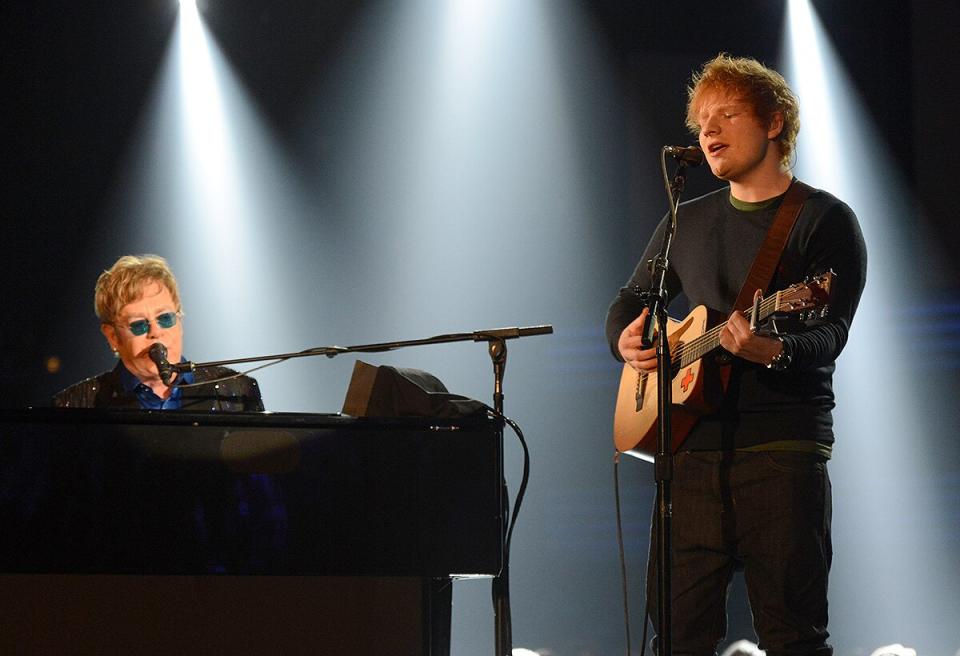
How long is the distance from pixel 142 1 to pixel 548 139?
2.32 meters

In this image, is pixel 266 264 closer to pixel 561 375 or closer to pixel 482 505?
pixel 561 375

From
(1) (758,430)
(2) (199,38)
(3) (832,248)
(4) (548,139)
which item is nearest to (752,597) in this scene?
(1) (758,430)

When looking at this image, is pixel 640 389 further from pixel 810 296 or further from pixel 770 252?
pixel 810 296

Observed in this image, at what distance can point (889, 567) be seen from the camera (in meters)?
5.66

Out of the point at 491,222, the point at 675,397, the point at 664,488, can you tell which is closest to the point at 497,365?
the point at 664,488

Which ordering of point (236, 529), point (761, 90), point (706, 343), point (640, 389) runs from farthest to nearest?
point (640, 389)
point (761, 90)
point (706, 343)
point (236, 529)

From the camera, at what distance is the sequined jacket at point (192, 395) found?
3.60m

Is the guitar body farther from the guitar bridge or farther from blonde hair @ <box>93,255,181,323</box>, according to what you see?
blonde hair @ <box>93,255,181,323</box>

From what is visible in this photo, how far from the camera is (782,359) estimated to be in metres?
2.76

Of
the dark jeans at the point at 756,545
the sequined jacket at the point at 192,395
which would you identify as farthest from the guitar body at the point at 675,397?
the sequined jacket at the point at 192,395

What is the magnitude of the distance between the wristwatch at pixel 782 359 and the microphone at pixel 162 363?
148cm

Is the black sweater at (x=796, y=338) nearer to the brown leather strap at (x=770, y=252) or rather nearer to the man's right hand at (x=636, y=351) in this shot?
the brown leather strap at (x=770, y=252)

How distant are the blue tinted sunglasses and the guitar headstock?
1987 mm

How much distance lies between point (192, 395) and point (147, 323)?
284 millimetres
